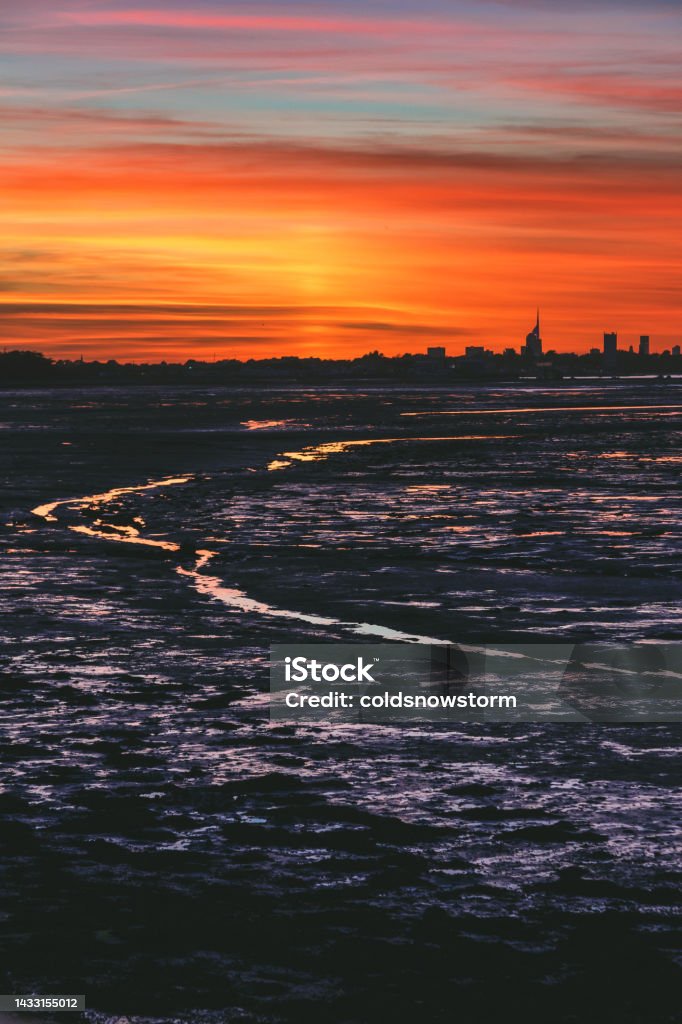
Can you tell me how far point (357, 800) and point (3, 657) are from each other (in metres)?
5.37

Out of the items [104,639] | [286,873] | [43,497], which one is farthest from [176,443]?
[286,873]

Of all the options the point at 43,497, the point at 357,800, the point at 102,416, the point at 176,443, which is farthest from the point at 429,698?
the point at 102,416

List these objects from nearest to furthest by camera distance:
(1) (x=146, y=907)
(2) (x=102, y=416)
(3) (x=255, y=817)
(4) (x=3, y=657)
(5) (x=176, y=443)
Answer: (1) (x=146, y=907)
(3) (x=255, y=817)
(4) (x=3, y=657)
(5) (x=176, y=443)
(2) (x=102, y=416)

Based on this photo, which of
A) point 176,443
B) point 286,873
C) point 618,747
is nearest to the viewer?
point 286,873

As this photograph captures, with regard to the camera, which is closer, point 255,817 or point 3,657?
point 255,817

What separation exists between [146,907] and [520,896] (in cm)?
164

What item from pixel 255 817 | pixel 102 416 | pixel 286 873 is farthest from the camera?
pixel 102 416

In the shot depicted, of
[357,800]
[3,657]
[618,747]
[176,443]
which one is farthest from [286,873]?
[176,443]

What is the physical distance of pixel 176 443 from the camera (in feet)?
175

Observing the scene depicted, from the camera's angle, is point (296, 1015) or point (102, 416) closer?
point (296, 1015)

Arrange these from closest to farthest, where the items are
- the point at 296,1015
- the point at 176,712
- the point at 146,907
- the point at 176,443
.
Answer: the point at 296,1015 → the point at 146,907 → the point at 176,712 → the point at 176,443

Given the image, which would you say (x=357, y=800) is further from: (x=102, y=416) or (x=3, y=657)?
A: (x=102, y=416)

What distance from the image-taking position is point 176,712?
1063 centimetres

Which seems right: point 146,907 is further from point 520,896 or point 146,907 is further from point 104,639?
point 104,639
